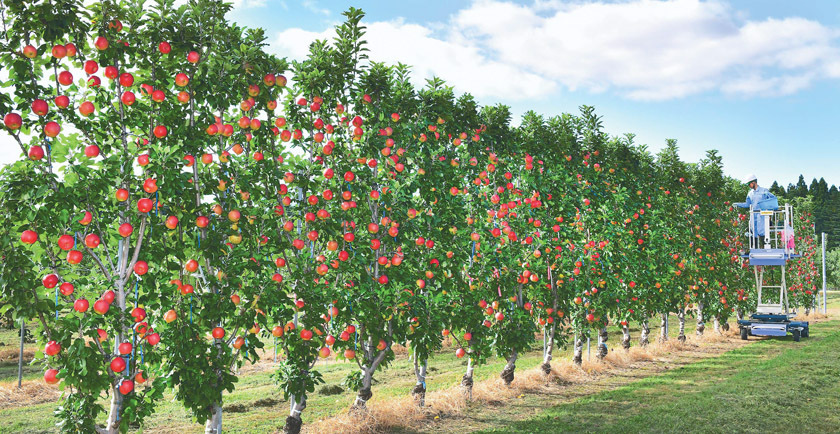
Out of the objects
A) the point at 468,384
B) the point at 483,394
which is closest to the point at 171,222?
the point at 468,384

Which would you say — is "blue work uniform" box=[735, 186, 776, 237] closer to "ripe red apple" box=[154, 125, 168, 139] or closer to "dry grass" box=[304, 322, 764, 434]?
"dry grass" box=[304, 322, 764, 434]

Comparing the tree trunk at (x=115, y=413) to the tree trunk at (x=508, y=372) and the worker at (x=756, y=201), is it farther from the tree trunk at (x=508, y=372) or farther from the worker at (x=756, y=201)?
the worker at (x=756, y=201)

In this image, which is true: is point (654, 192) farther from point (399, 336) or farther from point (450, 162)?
point (399, 336)

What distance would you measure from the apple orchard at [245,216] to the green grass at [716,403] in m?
1.66

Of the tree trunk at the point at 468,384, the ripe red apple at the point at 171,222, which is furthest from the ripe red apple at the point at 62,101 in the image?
the tree trunk at the point at 468,384

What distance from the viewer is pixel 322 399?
10.3 m

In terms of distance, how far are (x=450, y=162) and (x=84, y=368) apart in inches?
237

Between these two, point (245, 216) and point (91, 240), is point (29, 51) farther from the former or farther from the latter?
point (245, 216)

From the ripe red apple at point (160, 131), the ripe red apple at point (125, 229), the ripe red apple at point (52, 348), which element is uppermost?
the ripe red apple at point (160, 131)

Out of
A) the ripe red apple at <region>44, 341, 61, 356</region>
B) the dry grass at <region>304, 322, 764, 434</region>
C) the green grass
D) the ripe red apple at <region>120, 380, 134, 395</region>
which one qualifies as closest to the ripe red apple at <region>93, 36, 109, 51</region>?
the ripe red apple at <region>44, 341, 61, 356</region>

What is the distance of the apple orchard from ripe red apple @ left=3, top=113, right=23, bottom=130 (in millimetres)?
17

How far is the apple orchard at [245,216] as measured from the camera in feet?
15.5

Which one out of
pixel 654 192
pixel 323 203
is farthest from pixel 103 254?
pixel 654 192

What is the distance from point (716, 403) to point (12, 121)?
414 inches
